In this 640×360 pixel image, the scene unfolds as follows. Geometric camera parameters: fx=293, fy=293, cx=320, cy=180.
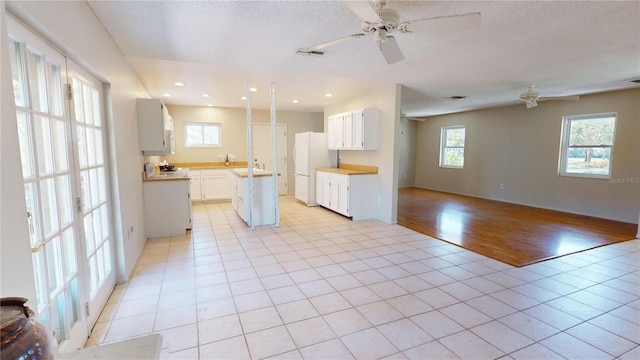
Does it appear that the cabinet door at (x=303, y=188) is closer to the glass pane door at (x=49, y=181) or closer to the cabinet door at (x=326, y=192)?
the cabinet door at (x=326, y=192)

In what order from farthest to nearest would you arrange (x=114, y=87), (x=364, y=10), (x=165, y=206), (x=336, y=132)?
(x=336, y=132)
(x=165, y=206)
(x=114, y=87)
(x=364, y=10)

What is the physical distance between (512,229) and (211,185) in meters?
6.24

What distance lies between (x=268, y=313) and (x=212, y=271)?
1.09 metres

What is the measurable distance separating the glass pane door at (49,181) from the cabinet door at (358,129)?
13.9 feet

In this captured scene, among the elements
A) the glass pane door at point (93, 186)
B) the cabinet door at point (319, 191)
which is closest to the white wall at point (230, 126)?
the cabinet door at point (319, 191)

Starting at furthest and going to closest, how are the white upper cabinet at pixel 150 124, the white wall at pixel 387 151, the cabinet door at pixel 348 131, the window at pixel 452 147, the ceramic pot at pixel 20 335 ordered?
the window at pixel 452 147 < the cabinet door at pixel 348 131 < the white wall at pixel 387 151 < the white upper cabinet at pixel 150 124 < the ceramic pot at pixel 20 335

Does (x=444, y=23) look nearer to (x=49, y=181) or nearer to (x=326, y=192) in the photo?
(x=49, y=181)

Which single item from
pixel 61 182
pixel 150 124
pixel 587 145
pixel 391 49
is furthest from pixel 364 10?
pixel 587 145

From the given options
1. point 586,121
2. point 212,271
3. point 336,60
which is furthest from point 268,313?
point 586,121

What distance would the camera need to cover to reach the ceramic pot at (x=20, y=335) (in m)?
0.58

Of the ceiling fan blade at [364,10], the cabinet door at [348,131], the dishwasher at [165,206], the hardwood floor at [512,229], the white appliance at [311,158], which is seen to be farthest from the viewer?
the white appliance at [311,158]

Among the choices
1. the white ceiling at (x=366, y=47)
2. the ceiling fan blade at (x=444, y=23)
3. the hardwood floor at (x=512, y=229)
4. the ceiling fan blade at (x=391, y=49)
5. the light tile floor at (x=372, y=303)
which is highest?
the white ceiling at (x=366, y=47)

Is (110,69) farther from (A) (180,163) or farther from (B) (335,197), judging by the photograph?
(A) (180,163)

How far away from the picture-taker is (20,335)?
610 mm
